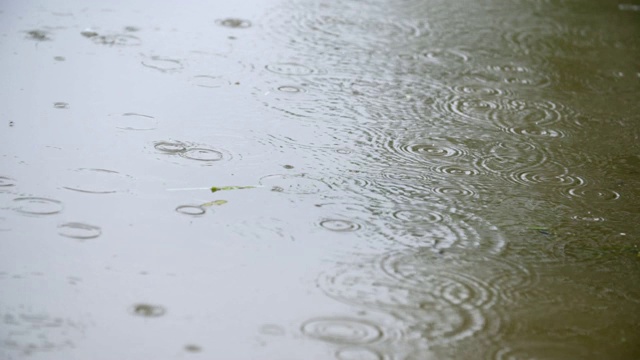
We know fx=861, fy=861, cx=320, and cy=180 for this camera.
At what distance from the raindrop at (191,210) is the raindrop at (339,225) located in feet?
1.01

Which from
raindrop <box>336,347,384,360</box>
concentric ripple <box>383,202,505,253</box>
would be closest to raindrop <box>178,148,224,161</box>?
concentric ripple <box>383,202,505,253</box>

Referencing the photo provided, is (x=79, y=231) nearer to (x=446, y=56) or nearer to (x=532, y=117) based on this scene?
(x=532, y=117)

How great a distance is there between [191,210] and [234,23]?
174 cm

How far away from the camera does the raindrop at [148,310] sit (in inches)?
68.6

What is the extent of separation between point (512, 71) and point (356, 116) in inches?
33.9

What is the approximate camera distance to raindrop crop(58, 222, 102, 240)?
6.59ft

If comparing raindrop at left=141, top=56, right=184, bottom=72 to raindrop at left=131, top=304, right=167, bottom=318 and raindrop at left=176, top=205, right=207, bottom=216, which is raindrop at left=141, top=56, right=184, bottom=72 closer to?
raindrop at left=176, top=205, right=207, bottom=216

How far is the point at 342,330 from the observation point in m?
1.74

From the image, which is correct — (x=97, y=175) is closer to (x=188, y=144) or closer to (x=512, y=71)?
(x=188, y=144)

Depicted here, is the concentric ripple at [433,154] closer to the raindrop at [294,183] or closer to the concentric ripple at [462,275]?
the raindrop at [294,183]

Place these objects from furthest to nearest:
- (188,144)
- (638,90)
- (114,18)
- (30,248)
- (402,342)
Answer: (114,18) → (638,90) → (188,144) → (30,248) → (402,342)

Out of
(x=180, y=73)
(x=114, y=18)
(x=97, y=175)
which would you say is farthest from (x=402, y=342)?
(x=114, y=18)

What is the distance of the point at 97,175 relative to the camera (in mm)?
2326

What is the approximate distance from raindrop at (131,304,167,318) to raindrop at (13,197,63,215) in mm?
477
